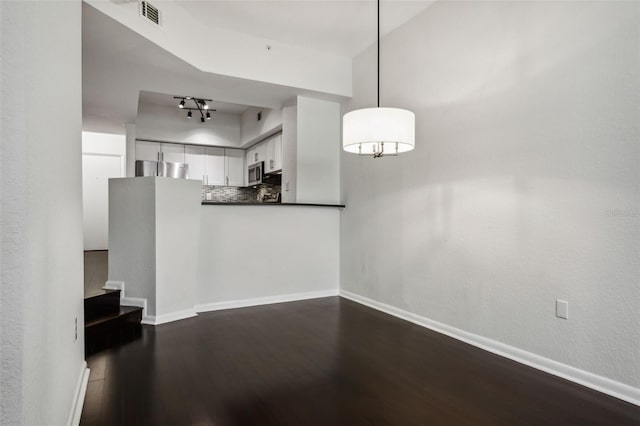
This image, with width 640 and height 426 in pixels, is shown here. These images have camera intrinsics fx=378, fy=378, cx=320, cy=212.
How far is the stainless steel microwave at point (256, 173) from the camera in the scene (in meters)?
6.39

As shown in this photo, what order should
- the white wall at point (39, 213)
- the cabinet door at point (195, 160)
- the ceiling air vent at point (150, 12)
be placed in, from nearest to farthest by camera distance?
the white wall at point (39, 213), the ceiling air vent at point (150, 12), the cabinet door at point (195, 160)

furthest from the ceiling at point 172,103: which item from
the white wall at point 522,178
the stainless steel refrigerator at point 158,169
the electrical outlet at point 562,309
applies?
the electrical outlet at point 562,309

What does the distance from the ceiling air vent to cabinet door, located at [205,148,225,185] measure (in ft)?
13.1

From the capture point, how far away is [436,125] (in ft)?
11.1

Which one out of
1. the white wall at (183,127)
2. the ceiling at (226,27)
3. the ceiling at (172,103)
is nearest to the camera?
the ceiling at (226,27)

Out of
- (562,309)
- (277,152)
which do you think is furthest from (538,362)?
(277,152)

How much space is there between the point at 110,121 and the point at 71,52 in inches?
158

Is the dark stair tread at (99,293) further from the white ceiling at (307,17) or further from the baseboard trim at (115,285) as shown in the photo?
the white ceiling at (307,17)

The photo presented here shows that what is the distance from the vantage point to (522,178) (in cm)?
265

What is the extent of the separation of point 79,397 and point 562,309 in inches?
112

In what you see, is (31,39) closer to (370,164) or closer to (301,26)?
(301,26)

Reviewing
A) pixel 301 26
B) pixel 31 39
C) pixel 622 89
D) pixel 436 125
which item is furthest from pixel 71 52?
pixel 622 89

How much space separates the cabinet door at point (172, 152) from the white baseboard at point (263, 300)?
3604 millimetres

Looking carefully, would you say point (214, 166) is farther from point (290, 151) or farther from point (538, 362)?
point (538, 362)
